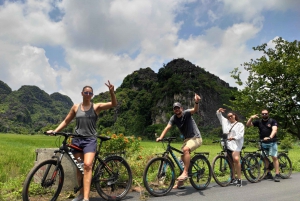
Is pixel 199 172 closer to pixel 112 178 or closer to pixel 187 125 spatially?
pixel 187 125

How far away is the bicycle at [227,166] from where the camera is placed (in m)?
6.68

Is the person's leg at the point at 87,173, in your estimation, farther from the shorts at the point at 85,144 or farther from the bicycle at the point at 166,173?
the bicycle at the point at 166,173

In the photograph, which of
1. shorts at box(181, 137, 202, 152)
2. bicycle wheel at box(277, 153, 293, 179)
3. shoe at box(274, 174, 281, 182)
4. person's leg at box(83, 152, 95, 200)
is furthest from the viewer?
bicycle wheel at box(277, 153, 293, 179)

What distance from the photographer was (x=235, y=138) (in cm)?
674

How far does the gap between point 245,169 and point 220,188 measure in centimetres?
123

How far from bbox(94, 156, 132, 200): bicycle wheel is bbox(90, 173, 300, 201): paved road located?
7.2 inches

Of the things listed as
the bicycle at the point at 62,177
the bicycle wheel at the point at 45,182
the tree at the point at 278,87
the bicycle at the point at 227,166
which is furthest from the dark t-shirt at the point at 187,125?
the tree at the point at 278,87

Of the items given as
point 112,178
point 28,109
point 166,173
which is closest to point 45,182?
point 112,178

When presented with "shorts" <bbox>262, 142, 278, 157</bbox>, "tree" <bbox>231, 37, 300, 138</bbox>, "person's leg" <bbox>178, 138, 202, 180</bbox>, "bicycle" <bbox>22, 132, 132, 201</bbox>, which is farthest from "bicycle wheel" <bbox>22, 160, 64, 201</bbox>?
"tree" <bbox>231, 37, 300, 138</bbox>

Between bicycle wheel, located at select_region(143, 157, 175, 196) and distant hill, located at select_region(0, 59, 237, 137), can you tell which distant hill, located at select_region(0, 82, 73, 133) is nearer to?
distant hill, located at select_region(0, 59, 237, 137)

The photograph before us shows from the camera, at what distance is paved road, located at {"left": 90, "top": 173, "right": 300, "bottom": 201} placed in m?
5.21

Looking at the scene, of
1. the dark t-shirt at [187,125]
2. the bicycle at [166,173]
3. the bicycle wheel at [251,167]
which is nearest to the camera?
the bicycle at [166,173]

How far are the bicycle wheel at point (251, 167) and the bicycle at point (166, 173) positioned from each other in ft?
4.79

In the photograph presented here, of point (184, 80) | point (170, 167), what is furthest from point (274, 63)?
point (184, 80)
